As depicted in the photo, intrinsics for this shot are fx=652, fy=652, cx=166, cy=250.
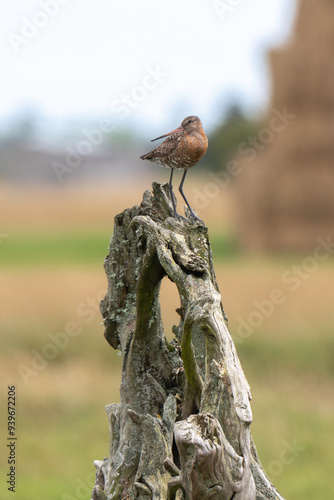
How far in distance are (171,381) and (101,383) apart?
5.90 m

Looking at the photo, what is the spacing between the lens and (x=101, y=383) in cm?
1028

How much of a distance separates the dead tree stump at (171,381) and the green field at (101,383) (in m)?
1.87

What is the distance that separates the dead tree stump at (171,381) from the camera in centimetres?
358

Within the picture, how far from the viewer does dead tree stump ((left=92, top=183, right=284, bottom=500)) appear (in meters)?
3.58

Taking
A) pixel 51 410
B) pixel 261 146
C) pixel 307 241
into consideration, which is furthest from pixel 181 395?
pixel 261 146

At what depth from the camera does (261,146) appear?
99.5ft

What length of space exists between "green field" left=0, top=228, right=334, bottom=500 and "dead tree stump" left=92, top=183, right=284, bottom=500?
1.87 m

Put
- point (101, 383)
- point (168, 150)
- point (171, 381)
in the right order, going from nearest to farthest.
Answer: point (168, 150), point (171, 381), point (101, 383)
